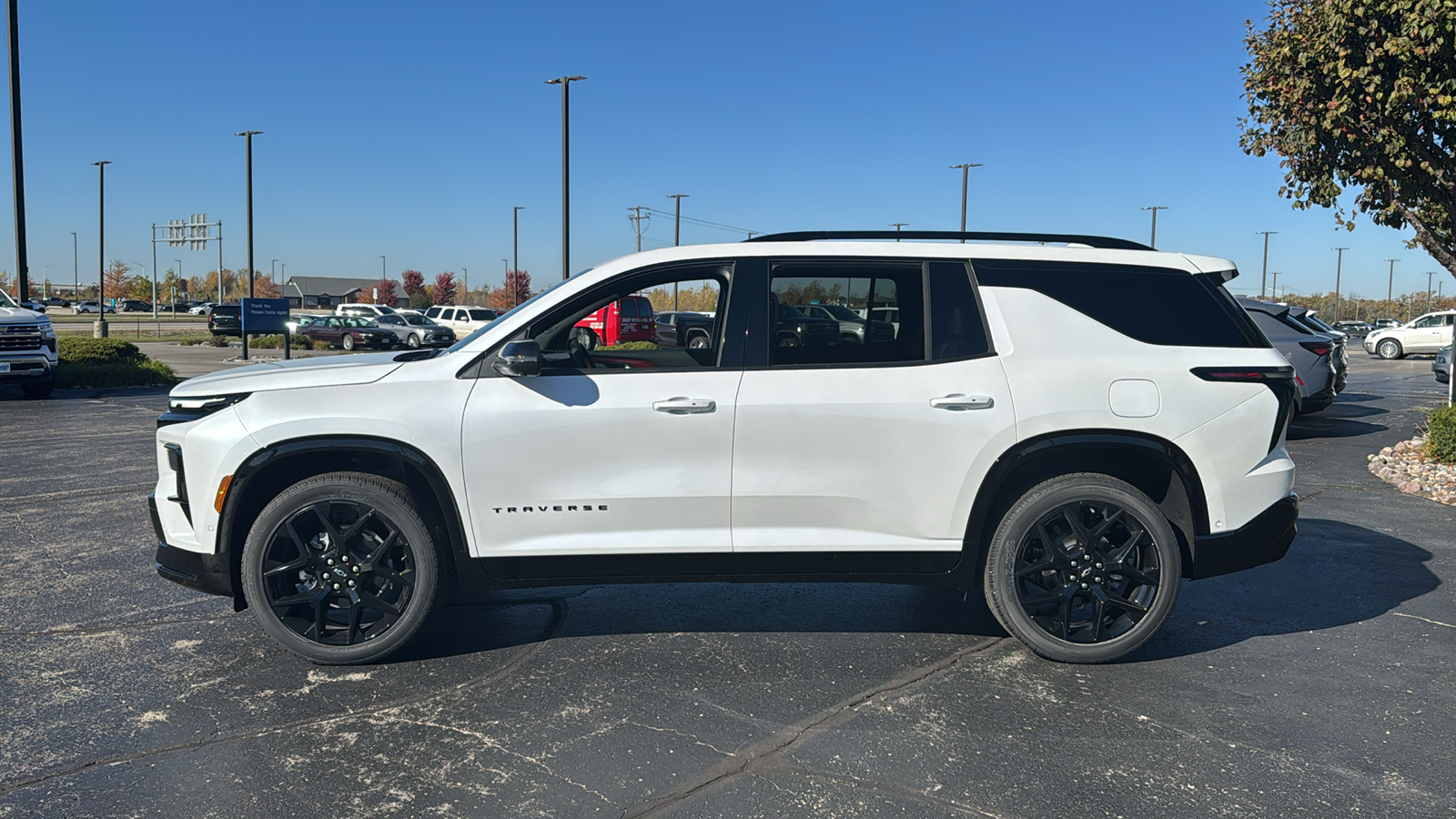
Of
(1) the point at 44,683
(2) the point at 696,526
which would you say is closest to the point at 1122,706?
(2) the point at 696,526

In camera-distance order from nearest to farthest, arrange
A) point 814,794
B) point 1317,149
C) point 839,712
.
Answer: point 814,794 → point 839,712 → point 1317,149

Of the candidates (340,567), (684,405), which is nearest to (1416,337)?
(684,405)

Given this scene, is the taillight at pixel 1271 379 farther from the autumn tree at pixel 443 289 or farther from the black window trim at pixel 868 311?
the autumn tree at pixel 443 289

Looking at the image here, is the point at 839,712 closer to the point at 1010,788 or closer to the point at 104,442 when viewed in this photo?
the point at 1010,788

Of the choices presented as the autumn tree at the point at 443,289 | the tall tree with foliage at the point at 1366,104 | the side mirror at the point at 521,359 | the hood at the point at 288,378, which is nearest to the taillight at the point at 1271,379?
the side mirror at the point at 521,359

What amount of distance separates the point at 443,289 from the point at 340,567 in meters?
122

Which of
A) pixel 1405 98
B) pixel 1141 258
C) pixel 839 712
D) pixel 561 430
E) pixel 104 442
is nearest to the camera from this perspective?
pixel 839 712

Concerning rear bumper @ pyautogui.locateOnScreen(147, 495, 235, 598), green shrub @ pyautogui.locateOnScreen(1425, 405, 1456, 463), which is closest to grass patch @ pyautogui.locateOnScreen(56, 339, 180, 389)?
rear bumper @ pyautogui.locateOnScreen(147, 495, 235, 598)

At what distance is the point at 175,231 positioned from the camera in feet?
206

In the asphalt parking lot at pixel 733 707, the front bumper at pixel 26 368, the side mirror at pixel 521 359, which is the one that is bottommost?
the asphalt parking lot at pixel 733 707

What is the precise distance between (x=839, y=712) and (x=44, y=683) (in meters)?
3.26

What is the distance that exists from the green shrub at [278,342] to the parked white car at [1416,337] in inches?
1516

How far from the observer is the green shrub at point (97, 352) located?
18.5 m

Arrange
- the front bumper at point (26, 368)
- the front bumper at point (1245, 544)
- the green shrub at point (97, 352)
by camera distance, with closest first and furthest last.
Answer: the front bumper at point (1245, 544) < the front bumper at point (26, 368) < the green shrub at point (97, 352)
